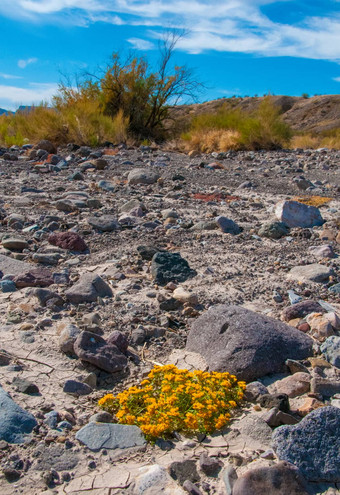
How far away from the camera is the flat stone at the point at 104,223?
17.7ft

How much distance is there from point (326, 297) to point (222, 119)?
13.5m

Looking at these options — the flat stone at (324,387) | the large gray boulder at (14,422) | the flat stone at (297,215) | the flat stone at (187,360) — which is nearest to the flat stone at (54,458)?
the large gray boulder at (14,422)

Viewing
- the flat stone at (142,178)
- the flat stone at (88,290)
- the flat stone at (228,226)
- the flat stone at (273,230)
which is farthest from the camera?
the flat stone at (142,178)

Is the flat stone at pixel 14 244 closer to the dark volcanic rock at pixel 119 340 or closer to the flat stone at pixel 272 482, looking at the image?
the dark volcanic rock at pixel 119 340

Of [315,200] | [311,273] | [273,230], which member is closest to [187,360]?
[311,273]

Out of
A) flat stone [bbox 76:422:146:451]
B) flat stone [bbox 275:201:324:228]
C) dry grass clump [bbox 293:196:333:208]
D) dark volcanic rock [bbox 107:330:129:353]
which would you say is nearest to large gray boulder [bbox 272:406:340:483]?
flat stone [bbox 76:422:146:451]

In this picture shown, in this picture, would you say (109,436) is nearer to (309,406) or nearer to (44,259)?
(309,406)

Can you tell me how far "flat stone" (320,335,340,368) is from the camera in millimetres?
2865

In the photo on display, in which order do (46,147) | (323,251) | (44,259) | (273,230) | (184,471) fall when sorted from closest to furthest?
(184,471), (44,259), (323,251), (273,230), (46,147)

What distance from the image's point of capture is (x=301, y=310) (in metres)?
3.49

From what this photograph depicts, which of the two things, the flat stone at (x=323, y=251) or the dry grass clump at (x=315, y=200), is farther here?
the dry grass clump at (x=315, y=200)

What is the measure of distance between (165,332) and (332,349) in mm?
1048

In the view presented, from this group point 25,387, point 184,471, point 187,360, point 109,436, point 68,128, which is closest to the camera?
point 184,471

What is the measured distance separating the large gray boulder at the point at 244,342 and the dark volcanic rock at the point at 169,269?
95 cm
